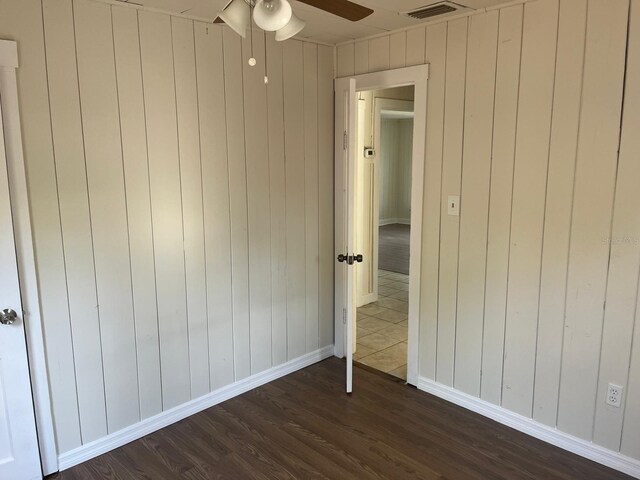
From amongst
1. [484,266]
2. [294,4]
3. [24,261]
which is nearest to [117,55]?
[294,4]

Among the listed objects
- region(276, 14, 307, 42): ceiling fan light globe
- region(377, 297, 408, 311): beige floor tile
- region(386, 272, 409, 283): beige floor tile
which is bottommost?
region(377, 297, 408, 311): beige floor tile

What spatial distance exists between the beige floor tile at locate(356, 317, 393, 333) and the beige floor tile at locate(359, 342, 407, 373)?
47cm

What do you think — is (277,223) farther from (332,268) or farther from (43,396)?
(43,396)

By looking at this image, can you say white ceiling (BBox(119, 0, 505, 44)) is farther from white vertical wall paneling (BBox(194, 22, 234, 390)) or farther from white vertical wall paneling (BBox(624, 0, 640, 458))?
white vertical wall paneling (BBox(624, 0, 640, 458))

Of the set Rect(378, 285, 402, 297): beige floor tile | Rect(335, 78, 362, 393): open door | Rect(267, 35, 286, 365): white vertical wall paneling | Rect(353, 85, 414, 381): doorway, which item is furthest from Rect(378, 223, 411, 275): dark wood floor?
Rect(267, 35, 286, 365): white vertical wall paneling

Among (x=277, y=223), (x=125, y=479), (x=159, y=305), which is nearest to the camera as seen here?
(x=125, y=479)

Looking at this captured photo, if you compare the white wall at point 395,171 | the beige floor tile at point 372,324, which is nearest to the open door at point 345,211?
the beige floor tile at point 372,324

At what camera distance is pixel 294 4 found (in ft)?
8.35

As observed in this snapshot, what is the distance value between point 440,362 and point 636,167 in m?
1.66

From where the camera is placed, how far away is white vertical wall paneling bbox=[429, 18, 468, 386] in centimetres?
292

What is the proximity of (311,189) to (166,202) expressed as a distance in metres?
1.14

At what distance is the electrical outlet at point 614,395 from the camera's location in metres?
2.48

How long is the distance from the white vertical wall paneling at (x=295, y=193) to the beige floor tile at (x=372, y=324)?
1.08 metres

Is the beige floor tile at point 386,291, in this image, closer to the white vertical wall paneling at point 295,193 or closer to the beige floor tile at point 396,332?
the beige floor tile at point 396,332
